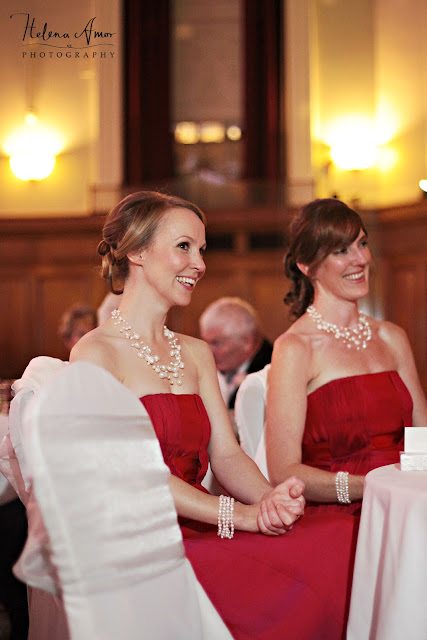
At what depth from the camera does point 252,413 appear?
3227 mm

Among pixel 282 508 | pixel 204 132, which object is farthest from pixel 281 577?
pixel 204 132

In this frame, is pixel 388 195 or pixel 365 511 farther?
pixel 388 195

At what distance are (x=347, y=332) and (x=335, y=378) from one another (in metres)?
0.22

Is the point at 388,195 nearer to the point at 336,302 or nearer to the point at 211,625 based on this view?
the point at 336,302

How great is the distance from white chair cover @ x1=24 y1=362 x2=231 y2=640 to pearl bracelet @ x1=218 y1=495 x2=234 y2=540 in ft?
0.92

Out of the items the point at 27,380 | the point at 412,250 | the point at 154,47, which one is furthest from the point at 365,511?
the point at 154,47

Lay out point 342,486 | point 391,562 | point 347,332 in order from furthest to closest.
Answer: point 347,332 < point 342,486 < point 391,562

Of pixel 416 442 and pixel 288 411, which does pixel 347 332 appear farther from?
pixel 416 442

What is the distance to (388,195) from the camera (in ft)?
32.0

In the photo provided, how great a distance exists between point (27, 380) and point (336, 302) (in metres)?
1.33

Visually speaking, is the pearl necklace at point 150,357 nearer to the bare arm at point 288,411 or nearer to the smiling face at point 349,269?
the bare arm at point 288,411

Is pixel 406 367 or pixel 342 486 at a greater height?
pixel 406 367

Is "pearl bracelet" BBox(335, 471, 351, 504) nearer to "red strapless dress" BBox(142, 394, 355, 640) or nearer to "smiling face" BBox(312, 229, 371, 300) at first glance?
"red strapless dress" BBox(142, 394, 355, 640)

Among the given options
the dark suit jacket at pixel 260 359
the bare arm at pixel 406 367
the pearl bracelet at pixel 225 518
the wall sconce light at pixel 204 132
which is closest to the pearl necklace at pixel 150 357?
the pearl bracelet at pixel 225 518
